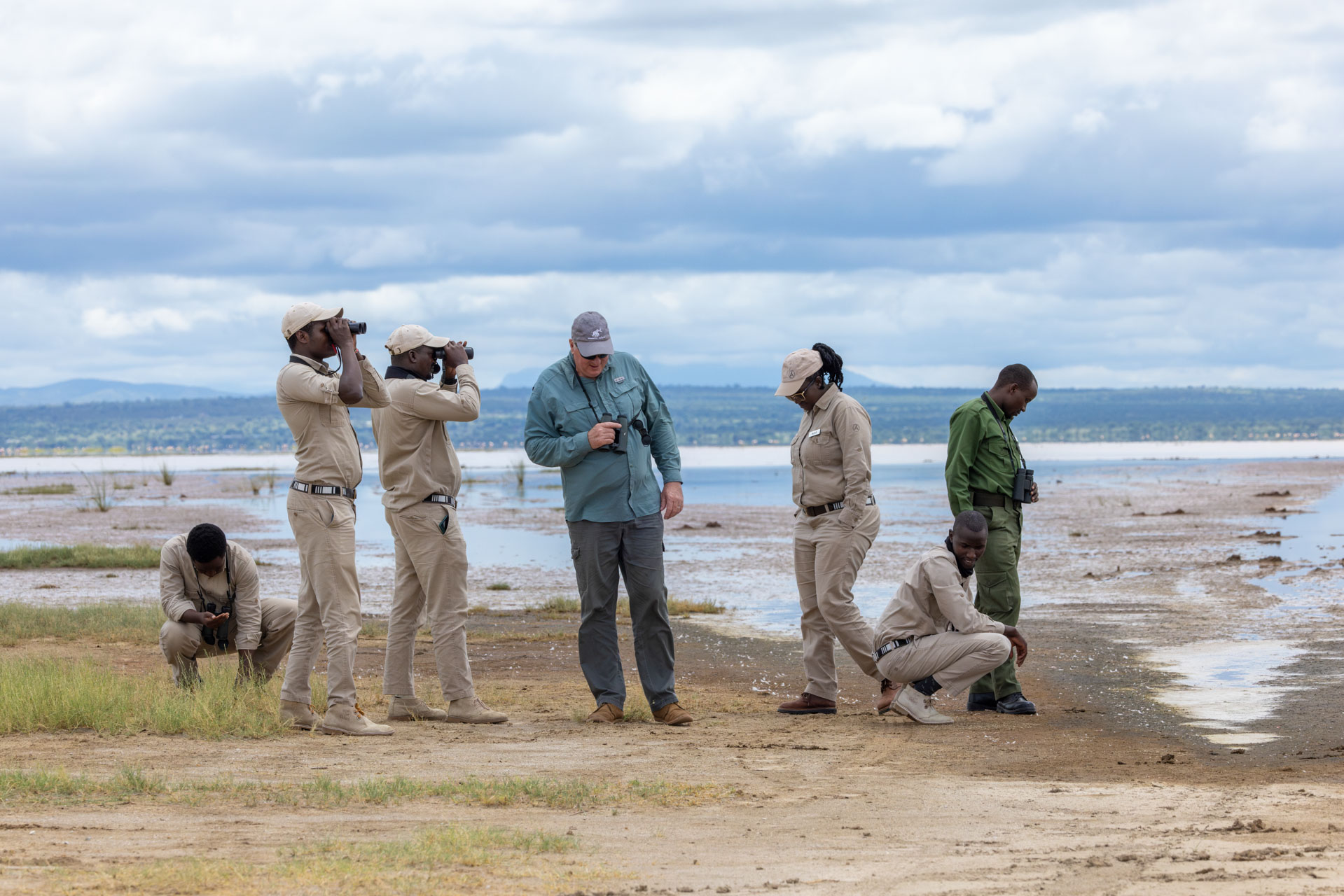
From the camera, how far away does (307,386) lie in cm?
740

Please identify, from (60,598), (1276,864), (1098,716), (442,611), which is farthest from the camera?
(60,598)

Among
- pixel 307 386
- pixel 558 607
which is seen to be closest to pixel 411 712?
pixel 307 386

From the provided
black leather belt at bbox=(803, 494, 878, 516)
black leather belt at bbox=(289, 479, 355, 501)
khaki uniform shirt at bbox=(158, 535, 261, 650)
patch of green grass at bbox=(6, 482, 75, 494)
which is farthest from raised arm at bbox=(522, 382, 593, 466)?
patch of green grass at bbox=(6, 482, 75, 494)

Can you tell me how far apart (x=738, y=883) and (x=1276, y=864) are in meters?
1.78

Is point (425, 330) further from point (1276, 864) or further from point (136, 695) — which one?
point (1276, 864)

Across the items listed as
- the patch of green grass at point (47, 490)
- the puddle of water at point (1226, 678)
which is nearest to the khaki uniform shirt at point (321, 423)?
the puddle of water at point (1226, 678)

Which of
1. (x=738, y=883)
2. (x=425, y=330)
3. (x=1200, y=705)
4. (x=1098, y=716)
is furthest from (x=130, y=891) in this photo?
(x=1200, y=705)

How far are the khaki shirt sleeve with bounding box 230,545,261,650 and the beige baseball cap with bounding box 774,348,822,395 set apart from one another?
10.9 feet

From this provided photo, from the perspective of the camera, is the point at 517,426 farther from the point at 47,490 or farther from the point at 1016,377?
the point at 1016,377

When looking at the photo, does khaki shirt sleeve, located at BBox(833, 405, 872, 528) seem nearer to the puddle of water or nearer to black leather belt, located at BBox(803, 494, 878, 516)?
black leather belt, located at BBox(803, 494, 878, 516)

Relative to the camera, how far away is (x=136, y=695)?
8.34m

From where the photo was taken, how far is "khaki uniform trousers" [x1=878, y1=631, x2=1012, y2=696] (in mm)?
8281

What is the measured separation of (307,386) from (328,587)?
1.04 m

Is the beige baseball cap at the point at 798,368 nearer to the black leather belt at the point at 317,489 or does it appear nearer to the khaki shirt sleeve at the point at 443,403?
the khaki shirt sleeve at the point at 443,403
